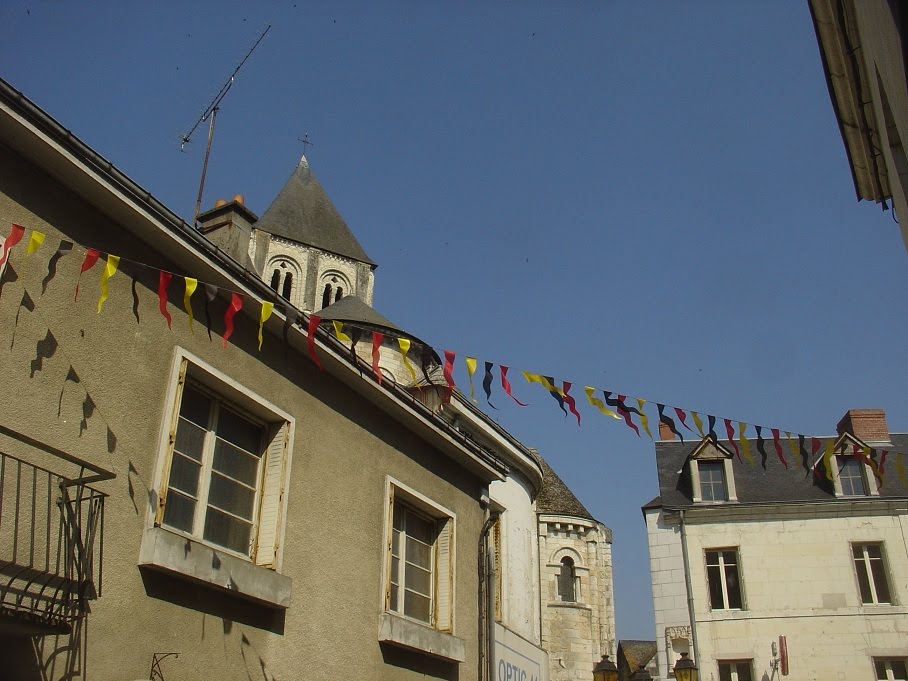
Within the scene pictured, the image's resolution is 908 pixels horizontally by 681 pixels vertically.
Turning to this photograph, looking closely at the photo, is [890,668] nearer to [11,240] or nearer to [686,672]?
[686,672]

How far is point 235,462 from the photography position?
672 centimetres

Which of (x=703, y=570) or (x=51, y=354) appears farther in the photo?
(x=703, y=570)

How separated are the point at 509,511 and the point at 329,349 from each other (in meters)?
5.19

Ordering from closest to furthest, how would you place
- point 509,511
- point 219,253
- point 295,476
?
1. point 219,253
2. point 295,476
3. point 509,511

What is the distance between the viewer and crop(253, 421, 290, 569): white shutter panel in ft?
21.8

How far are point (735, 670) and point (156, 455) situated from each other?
52.1ft

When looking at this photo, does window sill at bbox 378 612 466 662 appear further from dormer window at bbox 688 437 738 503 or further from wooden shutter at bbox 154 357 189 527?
dormer window at bbox 688 437 738 503

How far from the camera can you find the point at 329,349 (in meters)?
7.55

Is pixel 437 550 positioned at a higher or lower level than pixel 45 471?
higher

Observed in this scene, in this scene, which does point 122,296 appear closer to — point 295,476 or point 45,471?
point 45,471

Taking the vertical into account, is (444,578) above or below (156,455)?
below

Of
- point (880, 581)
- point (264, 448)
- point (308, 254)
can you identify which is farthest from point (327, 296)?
point (264, 448)

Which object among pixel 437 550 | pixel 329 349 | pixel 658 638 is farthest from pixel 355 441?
pixel 658 638

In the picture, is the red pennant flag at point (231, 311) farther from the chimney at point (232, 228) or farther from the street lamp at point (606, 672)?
the street lamp at point (606, 672)
